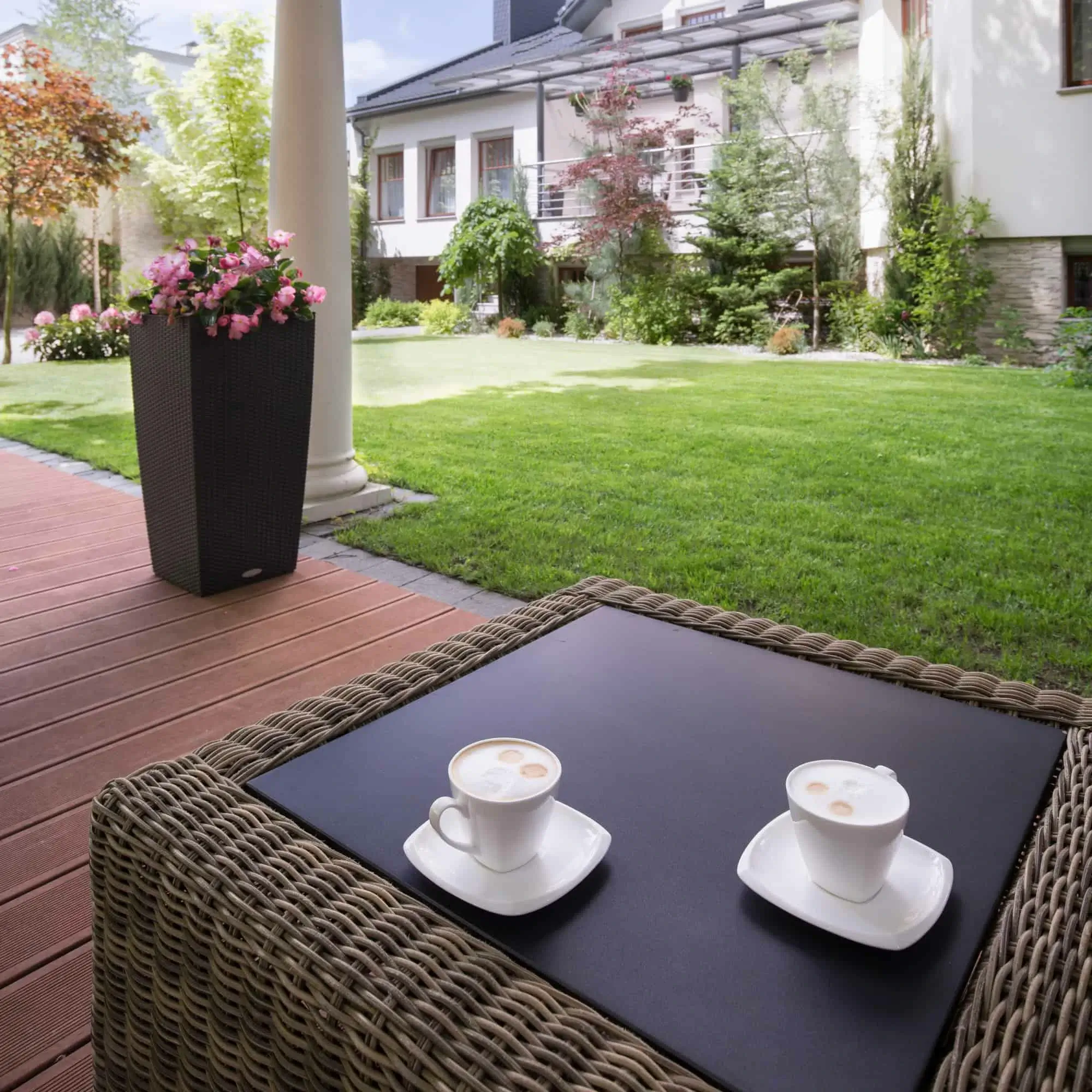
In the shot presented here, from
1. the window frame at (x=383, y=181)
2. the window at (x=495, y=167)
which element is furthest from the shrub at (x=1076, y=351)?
the window frame at (x=383, y=181)

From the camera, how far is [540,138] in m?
15.0

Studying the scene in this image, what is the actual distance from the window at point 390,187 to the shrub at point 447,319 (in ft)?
13.0

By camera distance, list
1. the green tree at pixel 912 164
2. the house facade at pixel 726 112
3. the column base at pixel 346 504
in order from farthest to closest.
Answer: the green tree at pixel 912 164
the house facade at pixel 726 112
the column base at pixel 346 504

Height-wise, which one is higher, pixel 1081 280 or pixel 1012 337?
pixel 1081 280

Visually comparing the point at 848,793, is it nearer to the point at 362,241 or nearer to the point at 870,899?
the point at 870,899

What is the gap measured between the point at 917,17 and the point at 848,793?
1170 centimetres

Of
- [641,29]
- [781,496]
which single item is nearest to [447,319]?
[641,29]

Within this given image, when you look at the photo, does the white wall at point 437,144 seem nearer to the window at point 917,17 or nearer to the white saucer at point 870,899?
the window at point 917,17

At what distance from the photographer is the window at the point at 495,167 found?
15969 mm

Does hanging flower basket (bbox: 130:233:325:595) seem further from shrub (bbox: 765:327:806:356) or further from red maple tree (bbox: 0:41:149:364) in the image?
shrub (bbox: 765:327:806:356)

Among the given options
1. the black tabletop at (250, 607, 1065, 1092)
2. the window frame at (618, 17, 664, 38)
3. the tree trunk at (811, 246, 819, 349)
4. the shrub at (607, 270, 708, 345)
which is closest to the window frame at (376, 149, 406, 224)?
A: the window frame at (618, 17, 664, 38)

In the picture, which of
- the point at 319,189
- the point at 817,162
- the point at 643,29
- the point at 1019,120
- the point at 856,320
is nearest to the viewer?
the point at 319,189

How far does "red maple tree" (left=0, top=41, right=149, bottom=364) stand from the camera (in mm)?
8328

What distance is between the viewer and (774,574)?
2.95 meters
